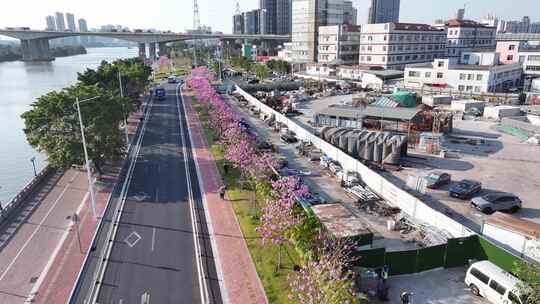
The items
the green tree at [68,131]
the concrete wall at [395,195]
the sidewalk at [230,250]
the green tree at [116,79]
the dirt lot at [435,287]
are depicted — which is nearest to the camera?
the dirt lot at [435,287]

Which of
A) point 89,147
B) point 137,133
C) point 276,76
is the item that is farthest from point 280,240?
point 276,76

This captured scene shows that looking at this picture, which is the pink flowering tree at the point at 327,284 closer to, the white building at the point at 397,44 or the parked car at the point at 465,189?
the parked car at the point at 465,189

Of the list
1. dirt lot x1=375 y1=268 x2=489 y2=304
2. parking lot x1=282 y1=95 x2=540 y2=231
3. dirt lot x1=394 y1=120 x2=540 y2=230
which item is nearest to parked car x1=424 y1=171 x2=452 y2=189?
parking lot x1=282 y1=95 x2=540 y2=231

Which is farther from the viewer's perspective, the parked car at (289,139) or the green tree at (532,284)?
the parked car at (289,139)

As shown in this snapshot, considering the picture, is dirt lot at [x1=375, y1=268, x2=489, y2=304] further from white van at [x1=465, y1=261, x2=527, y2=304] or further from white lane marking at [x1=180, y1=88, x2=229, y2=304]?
white lane marking at [x1=180, y1=88, x2=229, y2=304]

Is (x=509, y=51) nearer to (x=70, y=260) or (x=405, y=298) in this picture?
(x=405, y=298)

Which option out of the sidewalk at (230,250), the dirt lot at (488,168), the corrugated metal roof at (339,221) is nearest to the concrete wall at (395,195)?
the dirt lot at (488,168)

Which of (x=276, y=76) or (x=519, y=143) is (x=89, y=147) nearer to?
(x=519, y=143)
